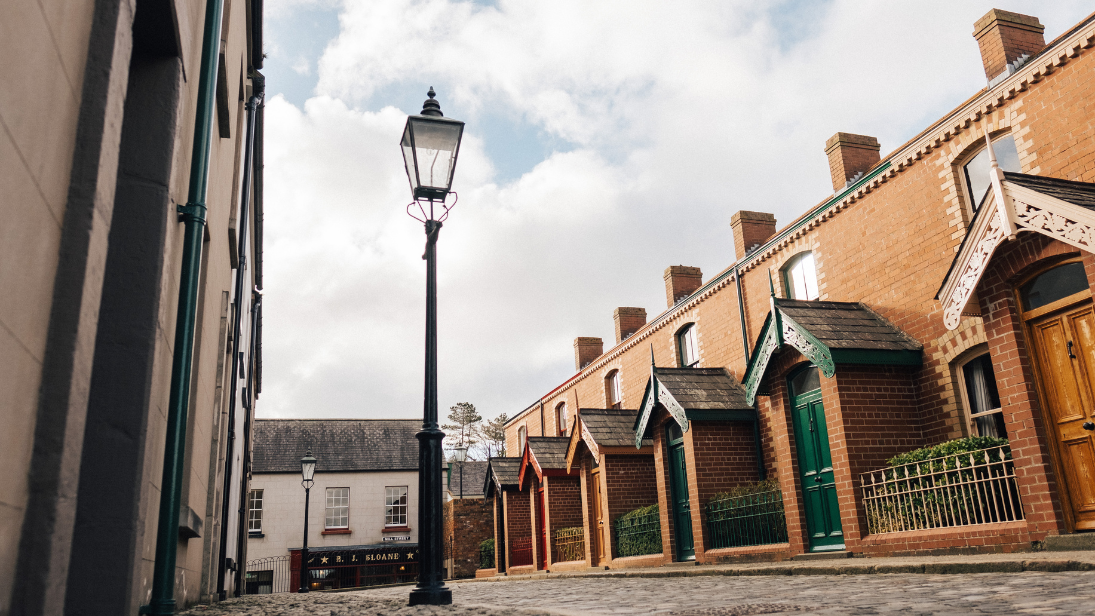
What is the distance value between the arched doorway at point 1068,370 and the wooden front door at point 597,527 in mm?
12068

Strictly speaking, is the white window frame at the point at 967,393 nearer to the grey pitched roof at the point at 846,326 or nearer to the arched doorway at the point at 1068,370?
the grey pitched roof at the point at 846,326

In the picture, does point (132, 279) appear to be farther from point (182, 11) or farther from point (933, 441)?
point (933, 441)

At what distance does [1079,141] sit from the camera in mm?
10656

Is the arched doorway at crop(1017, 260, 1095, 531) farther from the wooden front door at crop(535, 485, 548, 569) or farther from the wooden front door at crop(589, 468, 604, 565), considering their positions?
the wooden front door at crop(535, 485, 548, 569)

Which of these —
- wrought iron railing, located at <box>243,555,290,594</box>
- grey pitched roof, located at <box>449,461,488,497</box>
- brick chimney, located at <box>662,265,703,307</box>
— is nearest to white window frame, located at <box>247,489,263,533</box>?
wrought iron railing, located at <box>243,555,290,594</box>

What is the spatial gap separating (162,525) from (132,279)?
121 cm

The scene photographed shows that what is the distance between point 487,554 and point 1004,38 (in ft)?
90.7

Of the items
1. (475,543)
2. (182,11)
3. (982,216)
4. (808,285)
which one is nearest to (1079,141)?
(982,216)

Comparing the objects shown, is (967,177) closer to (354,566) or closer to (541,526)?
(541,526)

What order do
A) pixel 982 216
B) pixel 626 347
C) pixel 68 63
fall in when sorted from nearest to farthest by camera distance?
pixel 68 63 < pixel 982 216 < pixel 626 347

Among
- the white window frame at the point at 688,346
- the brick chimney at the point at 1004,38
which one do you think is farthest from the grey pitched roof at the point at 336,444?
the brick chimney at the point at 1004,38

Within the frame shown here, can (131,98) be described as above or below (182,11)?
below

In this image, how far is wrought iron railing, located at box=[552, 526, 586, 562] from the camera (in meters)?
21.3

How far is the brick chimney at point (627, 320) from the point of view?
27.6m
